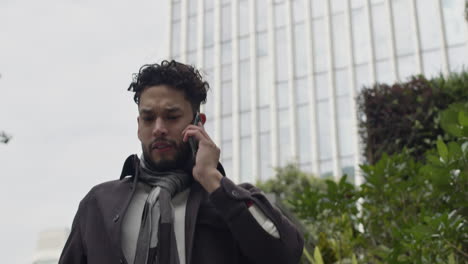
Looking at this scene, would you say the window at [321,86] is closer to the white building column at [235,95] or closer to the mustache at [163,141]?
the white building column at [235,95]

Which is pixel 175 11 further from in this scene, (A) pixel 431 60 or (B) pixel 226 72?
(A) pixel 431 60

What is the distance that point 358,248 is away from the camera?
5.08 m

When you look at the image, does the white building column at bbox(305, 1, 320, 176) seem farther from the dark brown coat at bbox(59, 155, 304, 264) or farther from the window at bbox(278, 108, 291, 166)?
the dark brown coat at bbox(59, 155, 304, 264)

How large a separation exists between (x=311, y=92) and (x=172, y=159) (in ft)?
109

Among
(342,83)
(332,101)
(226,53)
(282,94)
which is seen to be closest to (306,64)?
(282,94)

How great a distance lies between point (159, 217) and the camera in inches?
72.7

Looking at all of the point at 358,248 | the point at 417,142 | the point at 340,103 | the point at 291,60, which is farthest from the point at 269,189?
the point at 291,60

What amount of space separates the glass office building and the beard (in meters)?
29.1

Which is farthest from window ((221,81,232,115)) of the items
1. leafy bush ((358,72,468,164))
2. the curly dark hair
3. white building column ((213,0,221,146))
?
the curly dark hair

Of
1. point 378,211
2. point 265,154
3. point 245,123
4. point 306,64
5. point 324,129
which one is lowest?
point 378,211

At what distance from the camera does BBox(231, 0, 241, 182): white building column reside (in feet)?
116

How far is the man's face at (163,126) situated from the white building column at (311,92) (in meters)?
31.1

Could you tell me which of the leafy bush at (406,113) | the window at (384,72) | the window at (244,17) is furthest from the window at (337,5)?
the leafy bush at (406,113)

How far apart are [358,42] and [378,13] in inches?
72.8
